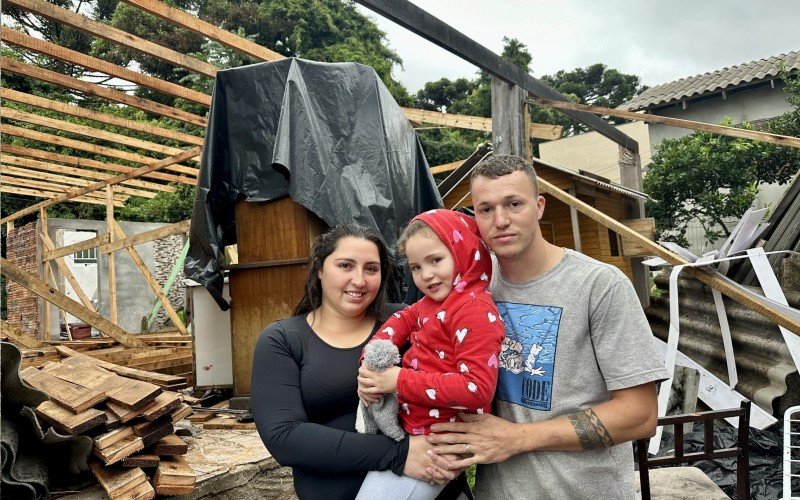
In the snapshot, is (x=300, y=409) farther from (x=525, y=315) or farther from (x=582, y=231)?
(x=582, y=231)

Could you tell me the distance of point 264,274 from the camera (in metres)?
4.45

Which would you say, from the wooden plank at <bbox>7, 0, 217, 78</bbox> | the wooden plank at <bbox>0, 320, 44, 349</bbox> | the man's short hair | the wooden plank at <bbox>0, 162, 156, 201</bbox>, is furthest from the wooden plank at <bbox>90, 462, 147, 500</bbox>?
the wooden plank at <bbox>0, 162, 156, 201</bbox>

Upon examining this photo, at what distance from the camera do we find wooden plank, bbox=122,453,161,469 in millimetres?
3035

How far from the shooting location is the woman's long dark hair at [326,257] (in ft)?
7.36

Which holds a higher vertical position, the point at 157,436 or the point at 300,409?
the point at 300,409

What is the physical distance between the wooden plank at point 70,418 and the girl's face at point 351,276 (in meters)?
1.70

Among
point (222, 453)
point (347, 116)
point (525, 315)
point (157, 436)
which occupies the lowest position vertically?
point (222, 453)

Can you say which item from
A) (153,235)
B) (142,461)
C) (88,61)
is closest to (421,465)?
(142,461)

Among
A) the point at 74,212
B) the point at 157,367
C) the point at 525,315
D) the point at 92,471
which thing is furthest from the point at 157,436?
the point at 74,212

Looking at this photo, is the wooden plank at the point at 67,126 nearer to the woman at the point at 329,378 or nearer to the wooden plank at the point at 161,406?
the wooden plank at the point at 161,406

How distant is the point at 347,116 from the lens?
15.3 ft

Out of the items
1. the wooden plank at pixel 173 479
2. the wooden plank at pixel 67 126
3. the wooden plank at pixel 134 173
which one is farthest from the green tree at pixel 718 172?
the wooden plank at pixel 173 479

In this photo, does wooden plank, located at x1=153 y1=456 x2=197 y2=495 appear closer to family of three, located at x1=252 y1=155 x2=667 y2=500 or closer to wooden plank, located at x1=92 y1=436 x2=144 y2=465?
wooden plank, located at x1=92 y1=436 x2=144 y2=465

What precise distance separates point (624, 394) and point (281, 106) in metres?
3.68
